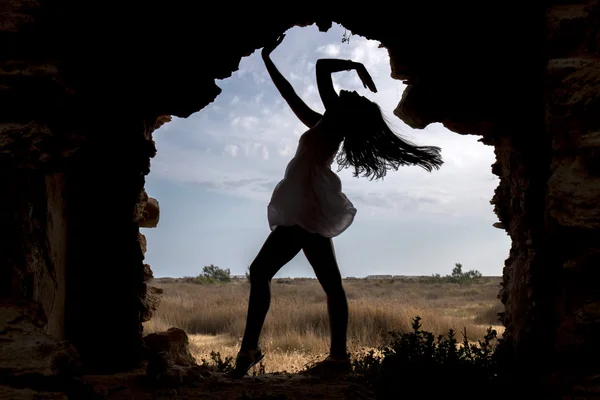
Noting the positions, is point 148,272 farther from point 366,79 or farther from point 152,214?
point 366,79

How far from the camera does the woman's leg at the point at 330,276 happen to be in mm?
3416

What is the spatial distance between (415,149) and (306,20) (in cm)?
119

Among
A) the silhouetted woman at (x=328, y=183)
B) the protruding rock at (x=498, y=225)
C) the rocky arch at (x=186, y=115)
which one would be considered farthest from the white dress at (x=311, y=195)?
the protruding rock at (x=498, y=225)

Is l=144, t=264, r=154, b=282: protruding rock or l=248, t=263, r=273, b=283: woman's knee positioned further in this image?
l=144, t=264, r=154, b=282: protruding rock

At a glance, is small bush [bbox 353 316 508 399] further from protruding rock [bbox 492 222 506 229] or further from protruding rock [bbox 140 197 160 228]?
protruding rock [bbox 140 197 160 228]

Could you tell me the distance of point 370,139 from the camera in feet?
11.4

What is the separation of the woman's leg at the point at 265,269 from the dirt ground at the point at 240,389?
0.26 meters

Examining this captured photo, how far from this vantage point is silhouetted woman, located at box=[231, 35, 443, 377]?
3357 millimetres

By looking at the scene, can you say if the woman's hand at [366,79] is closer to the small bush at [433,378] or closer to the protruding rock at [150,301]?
the small bush at [433,378]

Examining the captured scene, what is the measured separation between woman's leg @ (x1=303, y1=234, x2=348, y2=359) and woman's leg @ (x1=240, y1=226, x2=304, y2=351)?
0.10m

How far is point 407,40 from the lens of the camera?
3.41 meters

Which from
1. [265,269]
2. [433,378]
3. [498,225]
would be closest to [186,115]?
[265,269]

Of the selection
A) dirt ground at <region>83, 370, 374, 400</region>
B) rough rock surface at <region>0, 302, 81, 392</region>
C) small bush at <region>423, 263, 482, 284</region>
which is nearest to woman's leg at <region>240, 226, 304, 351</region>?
dirt ground at <region>83, 370, 374, 400</region>

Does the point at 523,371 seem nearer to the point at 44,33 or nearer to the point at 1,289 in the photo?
the point at 1,289
